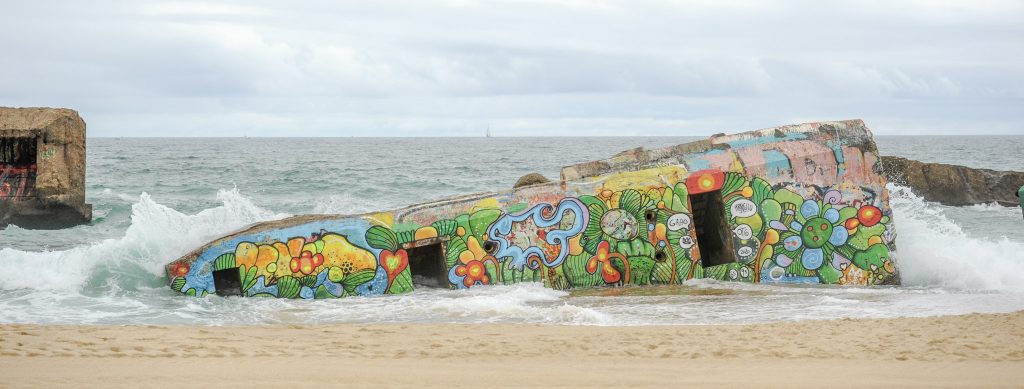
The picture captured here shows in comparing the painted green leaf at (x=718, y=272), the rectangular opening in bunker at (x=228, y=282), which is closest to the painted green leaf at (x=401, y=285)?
the rectangular opening in bunker at (x=228, y=282)

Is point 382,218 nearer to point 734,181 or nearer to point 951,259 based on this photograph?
point 734,181

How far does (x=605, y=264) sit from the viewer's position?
428 inches

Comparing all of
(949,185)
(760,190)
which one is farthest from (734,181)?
(949,185)

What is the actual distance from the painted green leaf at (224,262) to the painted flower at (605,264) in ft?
12.9

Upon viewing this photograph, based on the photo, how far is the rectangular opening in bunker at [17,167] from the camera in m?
17.9

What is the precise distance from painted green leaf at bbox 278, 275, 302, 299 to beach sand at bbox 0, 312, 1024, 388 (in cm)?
235


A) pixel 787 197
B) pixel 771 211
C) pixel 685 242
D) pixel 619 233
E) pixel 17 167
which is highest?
pixel 17 167

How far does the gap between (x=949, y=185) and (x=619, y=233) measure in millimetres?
17161

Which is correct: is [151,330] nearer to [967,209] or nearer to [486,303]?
[486,303]

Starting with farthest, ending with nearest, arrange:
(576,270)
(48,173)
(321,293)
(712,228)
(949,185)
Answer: (949,185) < (48,173) < (712,228) < (576,270) < (321,293)

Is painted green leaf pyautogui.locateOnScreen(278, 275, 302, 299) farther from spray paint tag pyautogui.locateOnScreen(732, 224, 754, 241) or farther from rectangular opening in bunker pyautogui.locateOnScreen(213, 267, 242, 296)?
spray paint tag pyautogui.locateOnScreen(732, 224, 754, 241)

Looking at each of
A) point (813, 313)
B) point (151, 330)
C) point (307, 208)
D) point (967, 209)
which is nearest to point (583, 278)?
point (813, 313)

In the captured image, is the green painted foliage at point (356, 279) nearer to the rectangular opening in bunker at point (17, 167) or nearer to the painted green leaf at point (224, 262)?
the painted green leaf at point (224, 262)

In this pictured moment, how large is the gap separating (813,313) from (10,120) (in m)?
14.3
